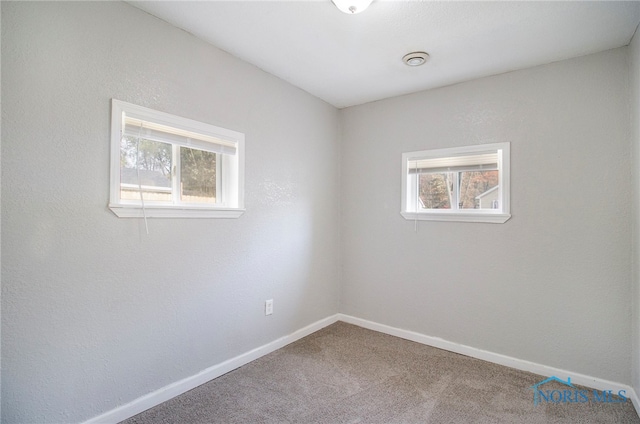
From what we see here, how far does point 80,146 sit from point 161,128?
47 centimetres

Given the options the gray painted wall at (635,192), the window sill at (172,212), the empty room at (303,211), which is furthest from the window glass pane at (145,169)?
the gray painted wall at (635,192)

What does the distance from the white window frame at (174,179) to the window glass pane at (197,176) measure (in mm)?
46

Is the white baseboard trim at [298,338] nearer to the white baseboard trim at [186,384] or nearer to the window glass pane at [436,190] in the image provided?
the white baseboard trim at [186,384]

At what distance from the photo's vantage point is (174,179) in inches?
83.9

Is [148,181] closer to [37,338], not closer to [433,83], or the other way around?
[37,338]

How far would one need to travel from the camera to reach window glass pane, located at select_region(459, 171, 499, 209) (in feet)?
8.62

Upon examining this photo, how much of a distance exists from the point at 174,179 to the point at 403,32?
1802 mm

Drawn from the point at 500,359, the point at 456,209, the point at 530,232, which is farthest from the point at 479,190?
the point at 500,359

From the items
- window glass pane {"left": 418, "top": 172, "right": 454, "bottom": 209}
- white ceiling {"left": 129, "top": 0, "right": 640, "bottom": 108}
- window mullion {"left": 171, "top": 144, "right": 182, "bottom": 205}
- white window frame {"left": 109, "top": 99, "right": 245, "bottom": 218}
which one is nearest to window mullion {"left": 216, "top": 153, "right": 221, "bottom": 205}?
white window frame {"left": 109, "top": 99, "right": 245, "bottom": 218}

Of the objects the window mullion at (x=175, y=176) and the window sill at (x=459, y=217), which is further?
the window sill at (x=459, y=217)

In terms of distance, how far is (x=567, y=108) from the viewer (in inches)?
89.0

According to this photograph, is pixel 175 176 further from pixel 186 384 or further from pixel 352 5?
pixel 352 5

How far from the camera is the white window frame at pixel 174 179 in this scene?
174 centimetres

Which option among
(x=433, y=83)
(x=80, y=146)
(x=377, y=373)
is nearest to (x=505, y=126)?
(x=433, y=83)
